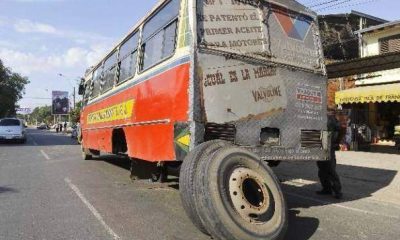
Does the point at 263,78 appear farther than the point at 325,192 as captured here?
No

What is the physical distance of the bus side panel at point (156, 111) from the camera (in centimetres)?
683

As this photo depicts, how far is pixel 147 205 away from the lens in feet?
25.6

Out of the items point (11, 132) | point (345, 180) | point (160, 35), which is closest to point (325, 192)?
point (345, 180)

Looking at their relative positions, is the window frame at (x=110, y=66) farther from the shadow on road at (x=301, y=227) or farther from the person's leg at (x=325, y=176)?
the shadow on road at (x=301, y=227)

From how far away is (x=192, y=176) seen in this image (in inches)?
229

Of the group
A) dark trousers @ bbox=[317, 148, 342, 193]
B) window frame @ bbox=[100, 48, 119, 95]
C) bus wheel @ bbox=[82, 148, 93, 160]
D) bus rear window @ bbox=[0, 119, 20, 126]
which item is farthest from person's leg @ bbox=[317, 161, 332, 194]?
bus rear window @ bbox=[0, 119, 20, 126]

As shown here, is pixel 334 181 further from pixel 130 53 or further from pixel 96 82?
pixel 96 82

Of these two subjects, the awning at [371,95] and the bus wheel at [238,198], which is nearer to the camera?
the bus wheel at [238,198]

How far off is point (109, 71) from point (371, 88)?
1207 cm

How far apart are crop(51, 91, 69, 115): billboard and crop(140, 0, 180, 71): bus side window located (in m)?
95.9

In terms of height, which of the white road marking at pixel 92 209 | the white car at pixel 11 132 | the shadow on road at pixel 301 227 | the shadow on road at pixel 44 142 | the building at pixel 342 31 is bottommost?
the shadow on road at pixel 301 227

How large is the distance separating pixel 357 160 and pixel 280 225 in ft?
35.6

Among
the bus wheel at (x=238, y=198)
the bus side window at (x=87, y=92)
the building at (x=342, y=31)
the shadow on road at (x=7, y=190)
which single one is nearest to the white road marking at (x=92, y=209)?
the shadow on road at (x=7, y=190)

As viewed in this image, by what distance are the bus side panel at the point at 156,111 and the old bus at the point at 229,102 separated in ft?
0.06
